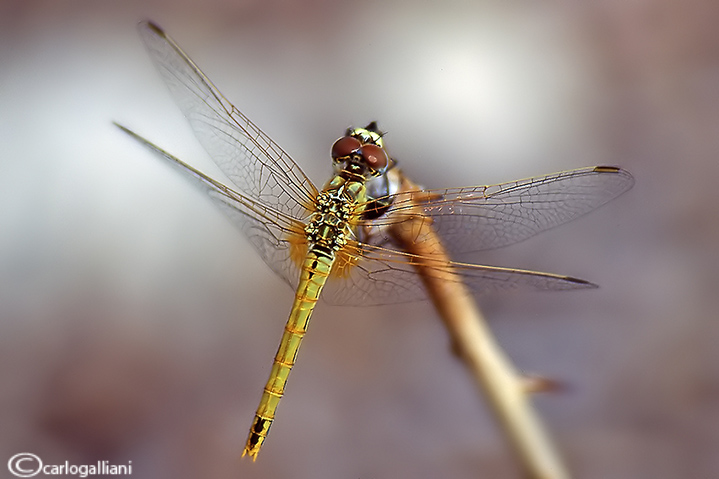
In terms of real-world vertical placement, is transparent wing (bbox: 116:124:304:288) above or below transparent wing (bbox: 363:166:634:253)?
below

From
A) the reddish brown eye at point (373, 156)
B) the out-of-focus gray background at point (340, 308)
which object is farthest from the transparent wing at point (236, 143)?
the out-of-focus gray background at point (340, 308)

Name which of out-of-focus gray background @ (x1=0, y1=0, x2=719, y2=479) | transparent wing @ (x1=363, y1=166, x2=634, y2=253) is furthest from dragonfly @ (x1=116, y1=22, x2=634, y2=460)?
out-of-focus gray background @ (x1=0, y1=0, x2=719, y2=479)

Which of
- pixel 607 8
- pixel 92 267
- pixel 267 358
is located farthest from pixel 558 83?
pixel 92 267

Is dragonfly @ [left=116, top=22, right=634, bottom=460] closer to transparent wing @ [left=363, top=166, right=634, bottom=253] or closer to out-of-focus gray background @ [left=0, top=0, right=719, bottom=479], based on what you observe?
transparent wing @ [left=363, top=166, right=634, bottom=253]

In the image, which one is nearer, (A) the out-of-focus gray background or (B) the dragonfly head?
(B) the dragonfly head

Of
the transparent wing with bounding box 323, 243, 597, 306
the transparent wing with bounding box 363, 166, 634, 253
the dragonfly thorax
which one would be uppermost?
the transparent wing with bounding box 363, 166, 634, 253

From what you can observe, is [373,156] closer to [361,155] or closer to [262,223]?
[361,155]

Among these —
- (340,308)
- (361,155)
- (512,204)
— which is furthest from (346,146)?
(340,308)

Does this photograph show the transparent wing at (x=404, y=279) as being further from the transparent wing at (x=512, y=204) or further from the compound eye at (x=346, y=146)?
the compound eye at (x=346, y=146)
